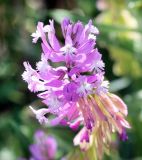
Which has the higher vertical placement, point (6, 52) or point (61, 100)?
point (6, 52)

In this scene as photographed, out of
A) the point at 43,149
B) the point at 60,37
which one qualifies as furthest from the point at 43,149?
the point at 60,37

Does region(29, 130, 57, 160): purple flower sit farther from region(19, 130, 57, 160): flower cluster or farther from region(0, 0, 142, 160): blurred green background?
region(0, 0, 142, 160): blurred green background

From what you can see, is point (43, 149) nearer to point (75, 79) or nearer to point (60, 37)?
point (75, 79)

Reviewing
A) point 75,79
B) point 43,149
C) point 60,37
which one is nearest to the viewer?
point 75,79

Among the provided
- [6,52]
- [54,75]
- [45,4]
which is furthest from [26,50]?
[54,75]

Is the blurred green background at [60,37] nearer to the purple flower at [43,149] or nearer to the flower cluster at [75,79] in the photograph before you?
the purple flower at [43,149]

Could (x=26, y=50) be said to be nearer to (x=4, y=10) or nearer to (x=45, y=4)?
(x=4, y=10)

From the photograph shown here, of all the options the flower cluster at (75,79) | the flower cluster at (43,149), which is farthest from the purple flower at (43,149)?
the flower cluster at (75,79)

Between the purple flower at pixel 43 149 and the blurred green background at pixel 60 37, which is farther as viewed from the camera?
the blurred green background at pixel 60 37
